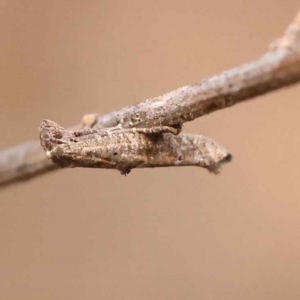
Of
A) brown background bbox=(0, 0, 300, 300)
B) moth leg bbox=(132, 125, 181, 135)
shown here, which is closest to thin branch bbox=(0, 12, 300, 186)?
moth leg bbox=(132, 125, 181, 135)

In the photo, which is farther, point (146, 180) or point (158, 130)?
point (146, 180)

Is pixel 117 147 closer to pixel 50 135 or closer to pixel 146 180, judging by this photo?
pixel 50 135

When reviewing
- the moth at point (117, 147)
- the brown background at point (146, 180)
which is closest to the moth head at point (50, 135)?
the moth at point (117, 147)

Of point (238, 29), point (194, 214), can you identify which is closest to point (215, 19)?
point (238, 29)

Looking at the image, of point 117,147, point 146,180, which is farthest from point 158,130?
point 146,180

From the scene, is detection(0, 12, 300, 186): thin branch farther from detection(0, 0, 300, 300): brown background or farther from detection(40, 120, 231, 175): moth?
detection(0, 0, 300, 300): brown background

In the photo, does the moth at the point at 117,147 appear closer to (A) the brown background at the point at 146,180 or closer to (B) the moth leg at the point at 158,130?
(B) the moth leg at the point at 158,130
